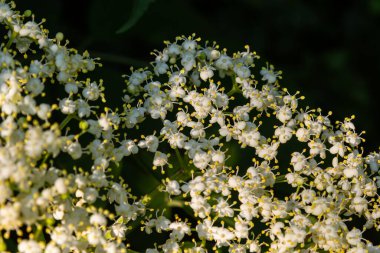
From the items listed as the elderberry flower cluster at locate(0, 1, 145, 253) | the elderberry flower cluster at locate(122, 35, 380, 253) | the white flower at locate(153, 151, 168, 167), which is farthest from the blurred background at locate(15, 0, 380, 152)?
the white flower at locate(153, 151, 168, 167)

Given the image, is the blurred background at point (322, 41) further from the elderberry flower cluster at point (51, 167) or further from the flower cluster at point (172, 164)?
the elderberry flower cluster at point (51, 167)

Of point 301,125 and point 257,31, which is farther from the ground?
point 257,31

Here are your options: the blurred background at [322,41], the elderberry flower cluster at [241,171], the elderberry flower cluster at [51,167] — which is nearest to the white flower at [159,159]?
the elderberry flower cluster at [241,171]

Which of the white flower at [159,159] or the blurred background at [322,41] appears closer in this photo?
the white flower at [159,159]

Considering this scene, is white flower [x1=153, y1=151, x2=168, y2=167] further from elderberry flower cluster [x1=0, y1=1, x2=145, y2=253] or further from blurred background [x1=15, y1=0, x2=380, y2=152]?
blurred background [x1=15, y1=0, x2=380, y2=152]

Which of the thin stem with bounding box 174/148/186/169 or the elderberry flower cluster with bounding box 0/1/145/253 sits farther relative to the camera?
the thin stem with bounding box 174/148/186/169

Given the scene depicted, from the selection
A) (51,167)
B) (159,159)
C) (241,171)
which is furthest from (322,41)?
(51,167)

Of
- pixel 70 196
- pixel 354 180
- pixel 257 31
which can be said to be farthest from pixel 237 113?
pixel 257 31

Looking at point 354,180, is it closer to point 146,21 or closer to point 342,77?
point 146,21
